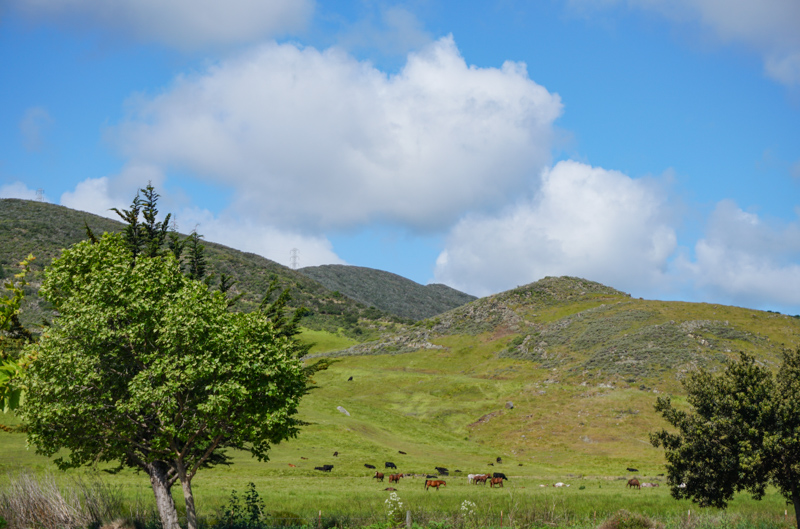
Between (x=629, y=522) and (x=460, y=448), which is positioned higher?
(x=629, y=522)

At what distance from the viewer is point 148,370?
2300 centimetres

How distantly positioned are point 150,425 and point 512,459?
6141 cm

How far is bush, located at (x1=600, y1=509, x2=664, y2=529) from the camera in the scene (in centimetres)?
2898

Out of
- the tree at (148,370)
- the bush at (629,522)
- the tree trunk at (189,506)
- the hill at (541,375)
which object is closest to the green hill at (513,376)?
the hill at (541,375)

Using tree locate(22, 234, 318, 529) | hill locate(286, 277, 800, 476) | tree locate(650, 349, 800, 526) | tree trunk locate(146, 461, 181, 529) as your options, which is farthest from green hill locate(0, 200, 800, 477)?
tree locate(650, 349, 800, 526)

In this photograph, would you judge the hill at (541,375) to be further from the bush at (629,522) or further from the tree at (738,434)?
the tree at (738,434)

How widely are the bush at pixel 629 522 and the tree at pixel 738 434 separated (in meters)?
3.13

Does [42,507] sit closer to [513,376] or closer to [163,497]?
[163,497]

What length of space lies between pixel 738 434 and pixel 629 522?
275 inches

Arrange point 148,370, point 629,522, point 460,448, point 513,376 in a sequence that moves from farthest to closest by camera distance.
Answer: point 513,376, point 460,448, point 629,522, point 148,370

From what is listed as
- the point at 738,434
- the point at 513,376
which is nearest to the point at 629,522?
the point at 738,434

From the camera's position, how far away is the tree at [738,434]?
92.5 feet

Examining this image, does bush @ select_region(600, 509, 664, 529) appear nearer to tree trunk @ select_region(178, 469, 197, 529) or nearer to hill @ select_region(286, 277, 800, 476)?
tree trunk @ select_region(178, 469, 197, 529)

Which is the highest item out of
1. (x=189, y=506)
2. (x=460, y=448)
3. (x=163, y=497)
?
(x=189, y=506)
